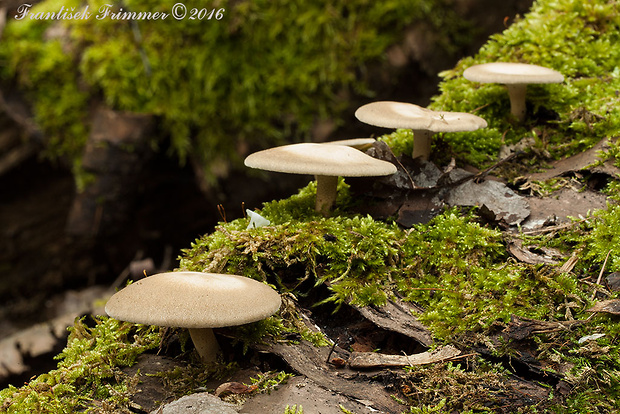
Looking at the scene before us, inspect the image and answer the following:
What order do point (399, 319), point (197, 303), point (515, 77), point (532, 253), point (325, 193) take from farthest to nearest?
point (515, 77) → point (325, 193) → point (532, 253) → point (399, 319) → point (197, 303)

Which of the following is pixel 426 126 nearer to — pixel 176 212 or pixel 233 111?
pixel 233 111

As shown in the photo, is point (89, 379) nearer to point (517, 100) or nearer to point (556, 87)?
point (517, 100)

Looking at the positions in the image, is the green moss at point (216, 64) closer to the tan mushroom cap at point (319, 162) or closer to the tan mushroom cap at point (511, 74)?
the tan mushroom cap at point (511, 74)

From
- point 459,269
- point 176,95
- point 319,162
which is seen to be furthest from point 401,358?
point 176,95

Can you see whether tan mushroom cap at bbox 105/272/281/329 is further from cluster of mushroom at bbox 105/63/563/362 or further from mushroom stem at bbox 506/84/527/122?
mushroom stem at bbox 506/84/527/122

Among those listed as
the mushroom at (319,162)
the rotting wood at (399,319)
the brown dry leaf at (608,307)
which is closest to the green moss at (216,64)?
A: the mushroom at (319,162)

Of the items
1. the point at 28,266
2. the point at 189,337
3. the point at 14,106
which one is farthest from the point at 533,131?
the point at 28,266
